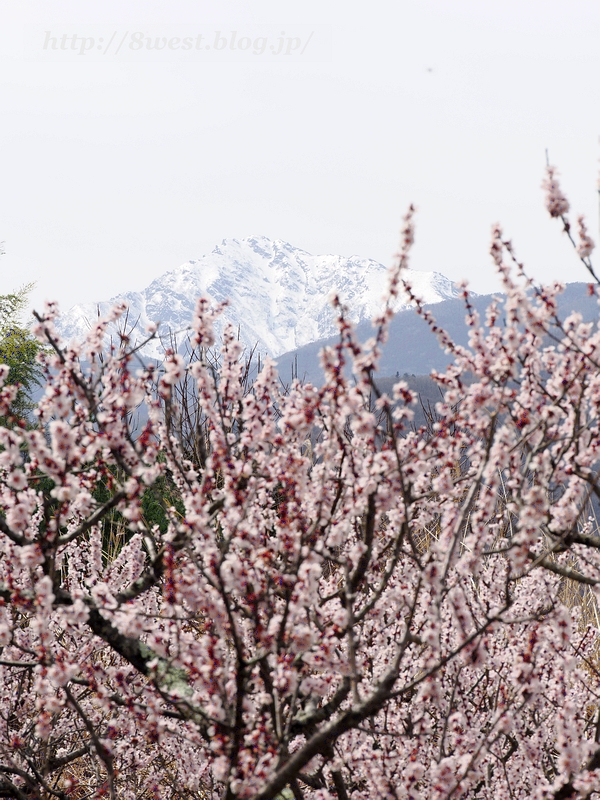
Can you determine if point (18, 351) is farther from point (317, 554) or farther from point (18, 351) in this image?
point (317, 554)

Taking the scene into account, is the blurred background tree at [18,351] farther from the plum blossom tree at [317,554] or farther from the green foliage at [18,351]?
the plum blossom tree at [317,554]

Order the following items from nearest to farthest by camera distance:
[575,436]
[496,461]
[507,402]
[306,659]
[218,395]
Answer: [306,659] < [496,461] < [575,436] < [507,402] < [218,395]

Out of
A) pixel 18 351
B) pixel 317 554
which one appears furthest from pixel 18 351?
pixel 317 554

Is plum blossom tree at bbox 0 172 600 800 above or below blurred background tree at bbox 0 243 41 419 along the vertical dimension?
below

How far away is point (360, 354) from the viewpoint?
8.50 feet

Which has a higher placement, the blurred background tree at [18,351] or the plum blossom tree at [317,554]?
the blurred background tree at [18,351]

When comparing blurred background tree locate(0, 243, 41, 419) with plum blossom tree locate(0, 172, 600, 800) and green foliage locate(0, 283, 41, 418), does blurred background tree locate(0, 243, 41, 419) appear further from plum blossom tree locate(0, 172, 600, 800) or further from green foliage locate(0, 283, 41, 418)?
plum blossom tree locate(0, 172, 600, 800)

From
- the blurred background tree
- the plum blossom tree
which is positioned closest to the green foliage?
the blurred background tree

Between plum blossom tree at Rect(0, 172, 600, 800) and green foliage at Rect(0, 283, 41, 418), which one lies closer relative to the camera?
plum blossom tree at Rect(0, 172, 600, 800)

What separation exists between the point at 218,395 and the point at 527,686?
2.01 m

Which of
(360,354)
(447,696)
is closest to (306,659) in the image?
(360,354)

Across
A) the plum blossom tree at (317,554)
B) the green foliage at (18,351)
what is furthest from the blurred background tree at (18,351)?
the plum blossom tree at (317,554)

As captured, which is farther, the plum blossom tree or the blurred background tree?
the blurred background tree

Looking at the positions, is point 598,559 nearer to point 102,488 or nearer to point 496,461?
point 496,461
